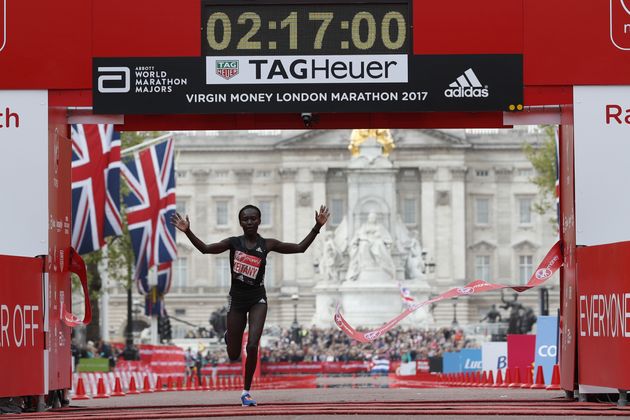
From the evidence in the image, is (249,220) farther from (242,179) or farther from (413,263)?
(242,179)

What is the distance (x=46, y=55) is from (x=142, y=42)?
3.41ft

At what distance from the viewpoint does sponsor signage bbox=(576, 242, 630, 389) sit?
53.7 ft

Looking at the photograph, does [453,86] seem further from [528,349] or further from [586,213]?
[528,349]

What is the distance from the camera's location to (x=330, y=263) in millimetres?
87750

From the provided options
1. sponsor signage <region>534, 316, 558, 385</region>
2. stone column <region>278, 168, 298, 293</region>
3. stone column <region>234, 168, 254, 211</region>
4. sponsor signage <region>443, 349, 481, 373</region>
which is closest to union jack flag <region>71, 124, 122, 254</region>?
sponsor signage <region>534, 316, 558, 385</region>

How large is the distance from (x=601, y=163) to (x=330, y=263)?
2717 inches

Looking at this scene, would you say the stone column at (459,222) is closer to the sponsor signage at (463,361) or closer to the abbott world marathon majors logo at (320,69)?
the sponsor signage at (463,361)

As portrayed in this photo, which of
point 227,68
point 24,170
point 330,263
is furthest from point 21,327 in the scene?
point 330,263

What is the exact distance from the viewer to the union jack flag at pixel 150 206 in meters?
43.8

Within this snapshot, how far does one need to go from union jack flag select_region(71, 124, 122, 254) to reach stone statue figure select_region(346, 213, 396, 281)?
4038 cm

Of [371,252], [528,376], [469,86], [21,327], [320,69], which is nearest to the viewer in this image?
[21,327]

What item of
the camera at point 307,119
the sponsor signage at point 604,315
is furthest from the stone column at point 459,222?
the sponsor signage at point 604,315

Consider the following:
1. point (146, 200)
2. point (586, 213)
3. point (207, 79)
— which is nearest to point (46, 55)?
point (207, 79)

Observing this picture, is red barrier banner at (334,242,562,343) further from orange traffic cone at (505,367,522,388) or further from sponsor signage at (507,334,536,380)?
sponsor signage at (507,334,536,380)
